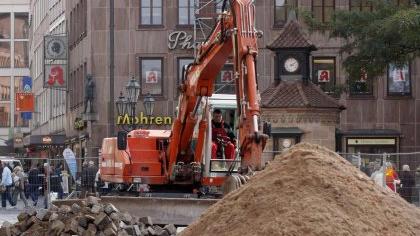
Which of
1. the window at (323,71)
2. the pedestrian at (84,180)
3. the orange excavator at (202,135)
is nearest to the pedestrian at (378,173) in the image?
the orange excavator at (202,135)

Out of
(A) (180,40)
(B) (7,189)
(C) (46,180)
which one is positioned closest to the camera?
(C) (46,180)

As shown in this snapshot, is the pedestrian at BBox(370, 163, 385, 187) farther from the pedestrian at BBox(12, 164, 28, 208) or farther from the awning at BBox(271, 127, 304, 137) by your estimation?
the pedestrian at BBox(12, 164, 28, 208)

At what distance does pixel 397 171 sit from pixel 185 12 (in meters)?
27.1

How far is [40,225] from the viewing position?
60.8ft

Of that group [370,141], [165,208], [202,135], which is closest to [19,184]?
[202,135]

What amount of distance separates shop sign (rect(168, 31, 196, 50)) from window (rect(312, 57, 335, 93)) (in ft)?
18.1

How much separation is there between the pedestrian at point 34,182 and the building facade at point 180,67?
49.2 feet

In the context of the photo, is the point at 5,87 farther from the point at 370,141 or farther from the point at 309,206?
the point at 309,206

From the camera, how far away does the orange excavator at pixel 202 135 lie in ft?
62.5

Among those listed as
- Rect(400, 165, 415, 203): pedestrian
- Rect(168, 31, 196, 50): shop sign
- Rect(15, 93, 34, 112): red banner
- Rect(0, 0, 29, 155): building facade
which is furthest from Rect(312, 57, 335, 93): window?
Rect(0, 0, 29, 155): building facade

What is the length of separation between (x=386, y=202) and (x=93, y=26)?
152 feet

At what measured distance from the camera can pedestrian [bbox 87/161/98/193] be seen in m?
34.5

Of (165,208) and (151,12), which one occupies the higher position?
(151,12)

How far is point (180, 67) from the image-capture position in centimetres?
5525
